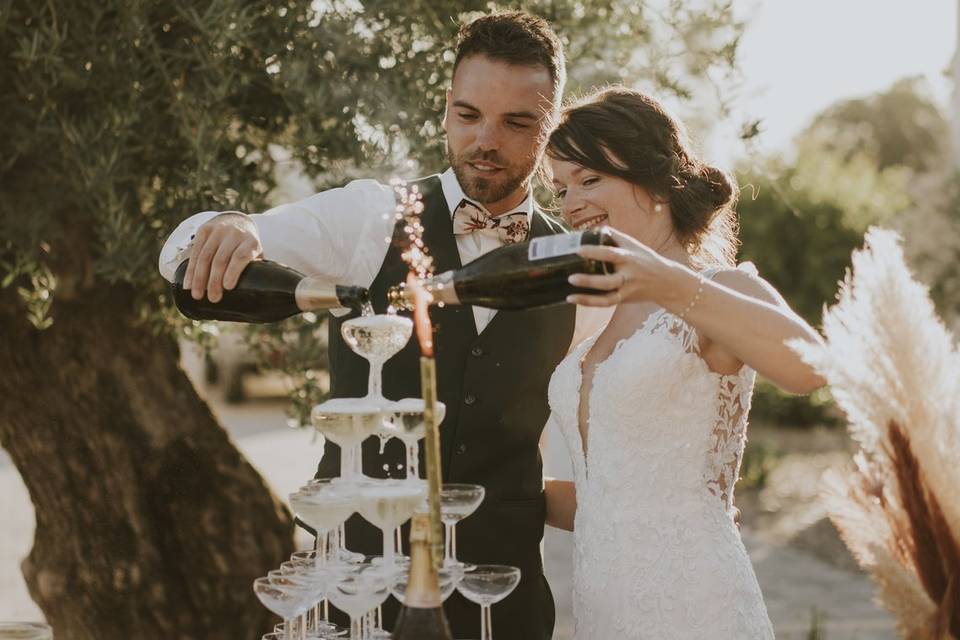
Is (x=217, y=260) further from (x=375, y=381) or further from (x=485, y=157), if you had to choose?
(x=485, y=157)

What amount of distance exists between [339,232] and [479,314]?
1.36 feet

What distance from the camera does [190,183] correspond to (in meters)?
3.13

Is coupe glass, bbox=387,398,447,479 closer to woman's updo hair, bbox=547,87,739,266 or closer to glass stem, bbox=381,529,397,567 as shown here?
glass stem, bbox=381,529,397,567

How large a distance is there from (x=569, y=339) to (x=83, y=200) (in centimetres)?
160

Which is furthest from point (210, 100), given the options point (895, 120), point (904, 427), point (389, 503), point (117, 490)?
point (895, 120)

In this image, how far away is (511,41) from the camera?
2711 millimetres

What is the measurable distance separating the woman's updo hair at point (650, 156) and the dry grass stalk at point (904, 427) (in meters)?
1.51

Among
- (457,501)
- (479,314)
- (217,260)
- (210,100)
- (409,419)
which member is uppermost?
(210,100)

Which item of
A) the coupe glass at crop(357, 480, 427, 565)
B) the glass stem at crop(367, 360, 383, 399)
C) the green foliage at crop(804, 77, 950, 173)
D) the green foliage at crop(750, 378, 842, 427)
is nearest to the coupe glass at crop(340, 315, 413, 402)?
the glass stem at crop(367, 360, 383, 399)

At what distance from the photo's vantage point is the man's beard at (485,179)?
272cm

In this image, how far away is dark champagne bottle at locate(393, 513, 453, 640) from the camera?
4.38 ft

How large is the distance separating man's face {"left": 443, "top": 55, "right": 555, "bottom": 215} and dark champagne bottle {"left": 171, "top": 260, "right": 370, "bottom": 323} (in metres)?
1.10

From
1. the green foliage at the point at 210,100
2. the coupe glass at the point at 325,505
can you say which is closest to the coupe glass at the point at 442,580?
the coupe glass at the point at 325,505

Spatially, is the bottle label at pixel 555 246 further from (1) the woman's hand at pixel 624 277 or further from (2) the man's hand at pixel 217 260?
(2) the man's hand at pixel 217 260
